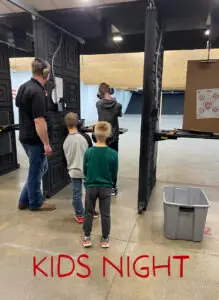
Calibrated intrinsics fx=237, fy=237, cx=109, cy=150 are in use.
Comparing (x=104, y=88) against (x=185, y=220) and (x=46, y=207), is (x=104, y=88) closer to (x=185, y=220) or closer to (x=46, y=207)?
(x=46, y=207)

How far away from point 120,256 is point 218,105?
5.99 ft

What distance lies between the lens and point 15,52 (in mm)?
4379

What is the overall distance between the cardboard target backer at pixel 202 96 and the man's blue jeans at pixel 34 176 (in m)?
1.64

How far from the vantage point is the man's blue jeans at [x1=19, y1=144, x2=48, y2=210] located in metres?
2.43

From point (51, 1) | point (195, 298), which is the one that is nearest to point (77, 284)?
point (195, 298)

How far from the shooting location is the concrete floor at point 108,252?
1.54 meters

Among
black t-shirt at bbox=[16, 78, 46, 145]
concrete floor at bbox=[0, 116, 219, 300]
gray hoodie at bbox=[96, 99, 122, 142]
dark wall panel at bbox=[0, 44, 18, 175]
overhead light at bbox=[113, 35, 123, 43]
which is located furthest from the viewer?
dark wall panel at bbox=[0, 44, 18, 175]

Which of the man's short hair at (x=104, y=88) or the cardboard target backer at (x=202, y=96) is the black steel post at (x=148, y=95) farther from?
the man's short hair at (x=104, y=88)

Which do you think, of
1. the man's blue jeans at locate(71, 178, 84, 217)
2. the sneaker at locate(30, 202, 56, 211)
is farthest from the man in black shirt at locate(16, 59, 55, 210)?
the man's blue jeans at locate(71, 178, 84, 217)

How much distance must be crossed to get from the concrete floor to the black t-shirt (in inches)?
34.3

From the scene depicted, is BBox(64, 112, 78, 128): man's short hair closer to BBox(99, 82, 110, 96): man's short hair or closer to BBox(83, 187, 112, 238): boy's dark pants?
BBox(83, 187, 112, 238): boy's dark pants

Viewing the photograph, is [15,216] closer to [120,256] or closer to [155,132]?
[120,256]

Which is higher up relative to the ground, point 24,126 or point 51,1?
point 51,1

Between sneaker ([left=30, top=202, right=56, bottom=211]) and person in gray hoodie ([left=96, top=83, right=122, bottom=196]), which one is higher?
person in gray hoodie ([left=96, top=83, right=122, bottom=196])
